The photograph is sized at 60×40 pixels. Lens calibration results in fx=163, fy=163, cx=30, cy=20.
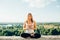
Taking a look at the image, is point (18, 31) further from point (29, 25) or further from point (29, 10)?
point (29, 10)

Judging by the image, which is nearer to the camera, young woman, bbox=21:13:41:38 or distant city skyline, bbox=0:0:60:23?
young woman, bbox=21:13:41:38

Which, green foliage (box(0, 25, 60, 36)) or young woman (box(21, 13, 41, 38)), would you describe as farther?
green foliage (box(0, 25, 60, 36))

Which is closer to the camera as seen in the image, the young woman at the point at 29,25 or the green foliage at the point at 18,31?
the young woman at the point at 29,25

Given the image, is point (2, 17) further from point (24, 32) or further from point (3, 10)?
point (24, 32)

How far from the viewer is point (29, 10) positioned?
3.62 m

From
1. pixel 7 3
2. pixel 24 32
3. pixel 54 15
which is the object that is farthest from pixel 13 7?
pixel 54 15

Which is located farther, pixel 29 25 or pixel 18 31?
pixel 18 31

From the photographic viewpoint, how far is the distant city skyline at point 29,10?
3.63m

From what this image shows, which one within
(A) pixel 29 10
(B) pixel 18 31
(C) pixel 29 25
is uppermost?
(A) pixel 29 10

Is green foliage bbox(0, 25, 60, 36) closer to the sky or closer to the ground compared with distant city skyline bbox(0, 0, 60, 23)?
closer to the ground

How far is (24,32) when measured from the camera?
3.52 metres

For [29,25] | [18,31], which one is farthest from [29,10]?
[18,31]

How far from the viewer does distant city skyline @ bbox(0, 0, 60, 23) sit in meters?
3.63

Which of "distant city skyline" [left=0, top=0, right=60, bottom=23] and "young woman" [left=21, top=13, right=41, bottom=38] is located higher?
"distant city skyline" [left=0, top=0, right=60, bottom=23]
